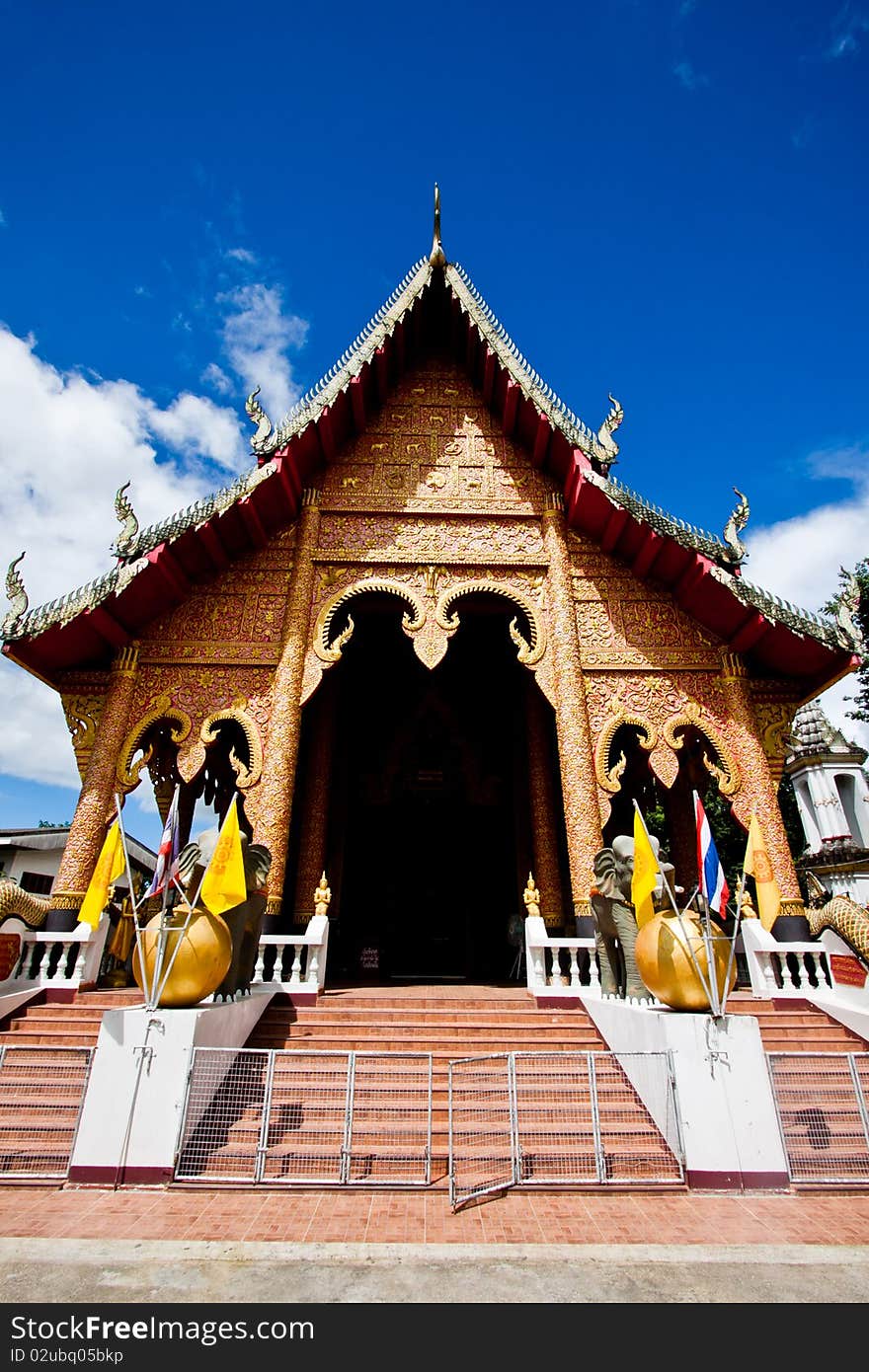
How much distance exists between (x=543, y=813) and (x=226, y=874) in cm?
604

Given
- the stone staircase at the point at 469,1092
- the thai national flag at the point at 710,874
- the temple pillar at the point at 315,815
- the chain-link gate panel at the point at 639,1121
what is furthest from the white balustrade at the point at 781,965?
the temple pillar at the point at 315,815

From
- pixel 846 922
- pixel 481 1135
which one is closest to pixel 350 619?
pixel 481 1135

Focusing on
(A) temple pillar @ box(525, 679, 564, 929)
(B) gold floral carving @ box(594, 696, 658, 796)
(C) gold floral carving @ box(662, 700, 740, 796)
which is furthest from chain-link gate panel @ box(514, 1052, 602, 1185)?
(A) temple pillar @ box(525, 679, 564, 929)

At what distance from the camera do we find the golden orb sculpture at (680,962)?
4.29 m

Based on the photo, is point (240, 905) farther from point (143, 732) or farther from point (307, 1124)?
point (143, 732)

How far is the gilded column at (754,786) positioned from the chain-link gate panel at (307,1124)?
5218 millimetres

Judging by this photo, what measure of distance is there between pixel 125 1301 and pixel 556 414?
31.0 feet

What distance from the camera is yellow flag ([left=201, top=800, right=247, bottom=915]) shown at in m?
4.50

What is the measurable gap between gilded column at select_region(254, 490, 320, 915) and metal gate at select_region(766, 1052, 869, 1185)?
16.3 ft

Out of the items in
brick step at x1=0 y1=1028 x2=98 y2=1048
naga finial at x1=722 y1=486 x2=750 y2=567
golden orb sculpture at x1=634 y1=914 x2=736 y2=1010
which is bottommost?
brick step at x1=0 y1=1028 x2=98 y2=1048

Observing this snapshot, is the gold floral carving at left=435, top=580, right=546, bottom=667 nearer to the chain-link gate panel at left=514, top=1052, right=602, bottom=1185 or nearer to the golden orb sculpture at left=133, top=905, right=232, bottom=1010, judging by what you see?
the chain-link gate panel at left=514, top=1052, right=602, bottom=1185

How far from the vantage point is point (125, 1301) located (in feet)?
7.72

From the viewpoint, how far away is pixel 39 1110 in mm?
4391
